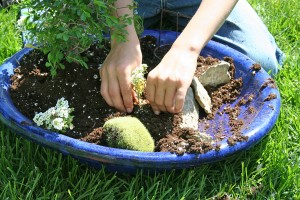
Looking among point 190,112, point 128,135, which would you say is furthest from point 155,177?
point 190,112

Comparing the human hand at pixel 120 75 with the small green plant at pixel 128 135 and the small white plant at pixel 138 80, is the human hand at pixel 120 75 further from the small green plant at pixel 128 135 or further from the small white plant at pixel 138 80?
the small green plant at pixel 128 135

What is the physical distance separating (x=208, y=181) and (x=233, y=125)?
0.90 ft

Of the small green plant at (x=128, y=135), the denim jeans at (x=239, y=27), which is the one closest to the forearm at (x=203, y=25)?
the small green plant at (x=128, y=135)

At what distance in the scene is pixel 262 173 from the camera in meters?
2.12

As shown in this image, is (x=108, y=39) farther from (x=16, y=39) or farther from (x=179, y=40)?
(x=16, y=39)

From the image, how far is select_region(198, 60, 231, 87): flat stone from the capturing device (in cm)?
235

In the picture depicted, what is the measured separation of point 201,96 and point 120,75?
400mm

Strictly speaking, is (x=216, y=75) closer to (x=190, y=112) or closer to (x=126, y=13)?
(x=190, y=112)

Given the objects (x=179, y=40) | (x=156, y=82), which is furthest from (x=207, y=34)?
(x=156, y=82)

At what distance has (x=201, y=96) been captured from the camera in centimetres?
223

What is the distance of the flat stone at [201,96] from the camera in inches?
87.6

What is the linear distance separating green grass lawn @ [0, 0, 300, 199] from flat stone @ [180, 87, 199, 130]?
0.62 feet

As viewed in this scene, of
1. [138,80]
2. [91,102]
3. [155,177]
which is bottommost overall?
[155,177]

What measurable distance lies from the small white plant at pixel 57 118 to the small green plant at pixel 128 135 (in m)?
0.15
